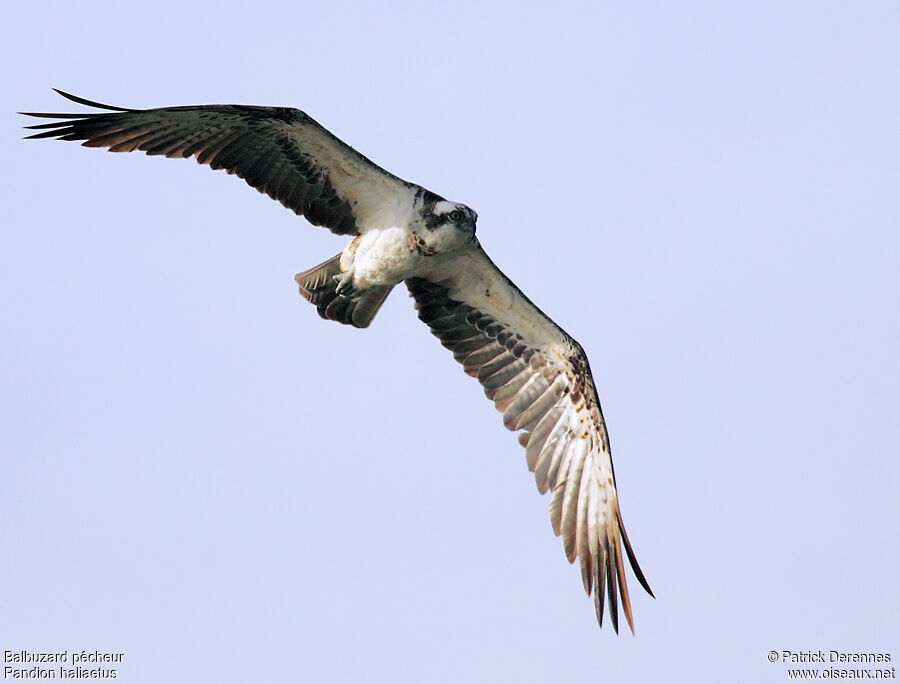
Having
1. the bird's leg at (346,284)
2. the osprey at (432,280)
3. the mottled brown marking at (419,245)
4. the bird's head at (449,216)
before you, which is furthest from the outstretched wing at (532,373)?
the bird's leg at (346,284)

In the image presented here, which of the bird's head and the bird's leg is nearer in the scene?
the bird's head

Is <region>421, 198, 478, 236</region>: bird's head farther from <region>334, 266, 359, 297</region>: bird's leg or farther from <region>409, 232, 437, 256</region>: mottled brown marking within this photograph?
<region>334, 266, 359, 297</region>: bird's leg

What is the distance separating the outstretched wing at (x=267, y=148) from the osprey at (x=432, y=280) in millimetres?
12

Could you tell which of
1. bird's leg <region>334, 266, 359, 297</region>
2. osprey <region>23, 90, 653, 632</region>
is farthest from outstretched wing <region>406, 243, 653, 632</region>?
bird's leg <region>334, 266, 359, 297</region>

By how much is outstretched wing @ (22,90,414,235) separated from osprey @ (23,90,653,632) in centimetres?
1

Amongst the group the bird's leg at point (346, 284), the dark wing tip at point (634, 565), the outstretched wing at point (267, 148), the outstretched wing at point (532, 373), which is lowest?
the dark wing tip at point (634, 565)

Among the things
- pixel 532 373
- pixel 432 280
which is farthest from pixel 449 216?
pixel 532 373

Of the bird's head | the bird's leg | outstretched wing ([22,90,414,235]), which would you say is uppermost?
outstretched wing ([22,90,414,235])

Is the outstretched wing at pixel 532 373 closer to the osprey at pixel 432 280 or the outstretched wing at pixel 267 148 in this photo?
the osprey at pixel 432 280

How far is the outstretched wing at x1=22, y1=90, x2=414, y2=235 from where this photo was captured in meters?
13.5

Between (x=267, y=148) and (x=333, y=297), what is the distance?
169 centimetres

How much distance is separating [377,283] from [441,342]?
1.28 meters

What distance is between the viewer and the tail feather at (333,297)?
14.5m

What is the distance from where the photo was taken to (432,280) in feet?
49.2
